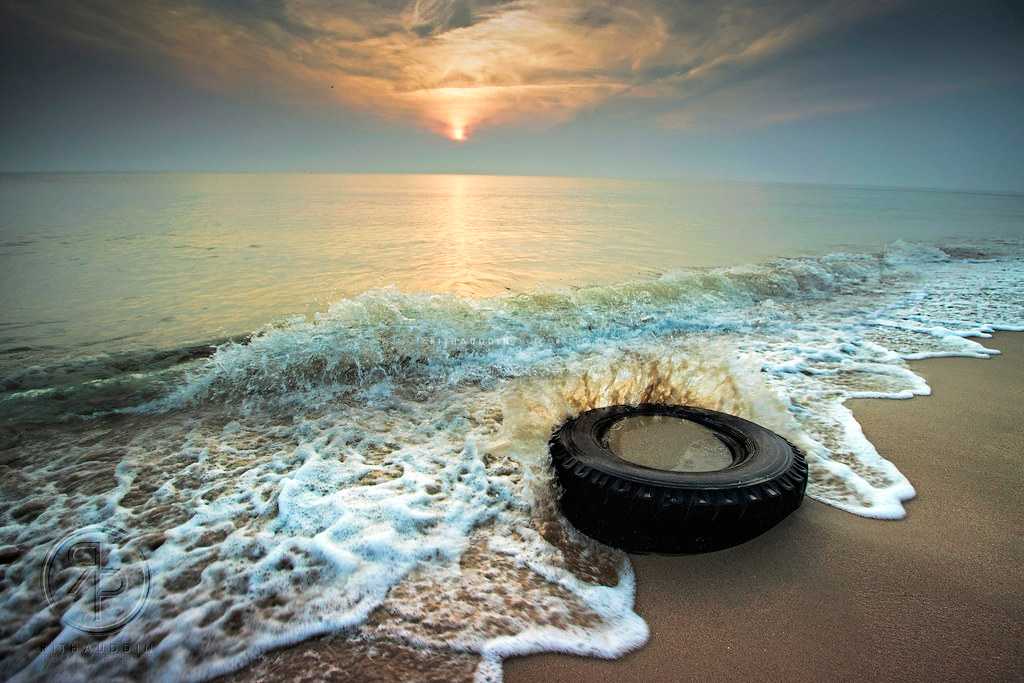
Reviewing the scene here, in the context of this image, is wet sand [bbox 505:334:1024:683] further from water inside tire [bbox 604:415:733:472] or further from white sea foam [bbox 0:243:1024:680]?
water inside tire [bbox 604:415:733:472]

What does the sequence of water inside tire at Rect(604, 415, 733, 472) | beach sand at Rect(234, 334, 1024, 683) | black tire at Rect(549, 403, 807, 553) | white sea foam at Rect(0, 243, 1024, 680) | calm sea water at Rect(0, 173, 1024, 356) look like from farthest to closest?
calm sea water at Rect(0, 173, 1024, 356), water inside tire at Rect(604, 415, 733, 472), black tire at Rect(549, 403, 807, 553), white sea foam at Rect(0, 243, 1024, 680), beach sand at Rect(234, 334, 1024, 683)

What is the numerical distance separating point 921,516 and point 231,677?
4119 millimetres

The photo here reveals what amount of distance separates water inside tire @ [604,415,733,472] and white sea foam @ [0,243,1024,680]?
652 mm

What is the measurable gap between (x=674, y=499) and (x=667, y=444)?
86 cm

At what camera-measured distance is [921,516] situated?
3.07 metres

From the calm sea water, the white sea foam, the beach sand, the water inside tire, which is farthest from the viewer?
the calm sea water

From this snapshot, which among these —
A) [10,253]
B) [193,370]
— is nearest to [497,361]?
[193,370]

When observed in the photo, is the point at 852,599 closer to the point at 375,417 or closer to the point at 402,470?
the point at 402,470

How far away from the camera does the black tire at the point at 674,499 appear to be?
105 inches

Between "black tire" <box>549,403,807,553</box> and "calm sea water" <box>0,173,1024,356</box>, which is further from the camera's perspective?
"calm sea water" <box>0,173,1024,356</box>

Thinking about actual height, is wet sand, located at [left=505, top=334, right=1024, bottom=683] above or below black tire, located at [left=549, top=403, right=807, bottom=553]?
below

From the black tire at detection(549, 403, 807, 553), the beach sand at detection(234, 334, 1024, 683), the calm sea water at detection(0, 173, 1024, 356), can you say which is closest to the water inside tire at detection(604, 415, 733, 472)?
the black tire at detection(549, 403, 807, 553)

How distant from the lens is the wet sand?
207 centimetres

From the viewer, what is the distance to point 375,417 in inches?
182
